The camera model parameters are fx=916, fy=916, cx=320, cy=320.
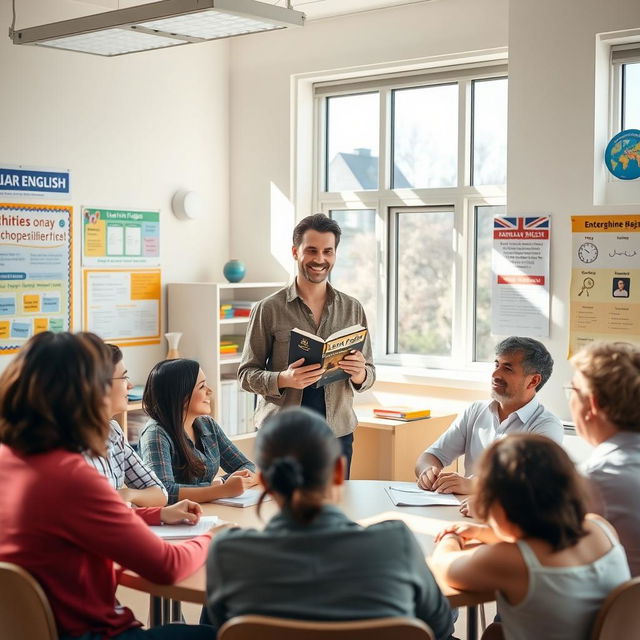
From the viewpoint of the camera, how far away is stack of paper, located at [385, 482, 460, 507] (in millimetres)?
2811

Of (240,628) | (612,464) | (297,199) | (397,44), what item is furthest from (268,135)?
(240,628)

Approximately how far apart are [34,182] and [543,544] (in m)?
3.72

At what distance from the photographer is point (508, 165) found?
4.54m

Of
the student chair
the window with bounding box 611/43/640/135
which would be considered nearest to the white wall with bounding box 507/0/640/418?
the window with bounding box 611/43/640/135

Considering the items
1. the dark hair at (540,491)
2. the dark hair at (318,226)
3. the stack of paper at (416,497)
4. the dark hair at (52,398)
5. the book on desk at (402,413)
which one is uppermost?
the dark hair at (318,226)

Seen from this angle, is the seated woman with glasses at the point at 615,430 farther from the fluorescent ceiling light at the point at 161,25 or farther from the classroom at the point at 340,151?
the classroom at the point at 340,151

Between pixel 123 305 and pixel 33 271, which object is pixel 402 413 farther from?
pixel 33 271

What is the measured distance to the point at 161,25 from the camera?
354 cm

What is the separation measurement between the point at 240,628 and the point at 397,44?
416cm

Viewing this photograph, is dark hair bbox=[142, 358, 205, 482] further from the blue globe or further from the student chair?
the blue globe

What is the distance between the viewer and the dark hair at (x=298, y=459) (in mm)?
1749

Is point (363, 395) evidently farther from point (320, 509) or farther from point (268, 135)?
point (320, 509)

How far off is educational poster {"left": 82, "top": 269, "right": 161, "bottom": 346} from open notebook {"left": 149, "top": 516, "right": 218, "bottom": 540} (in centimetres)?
277

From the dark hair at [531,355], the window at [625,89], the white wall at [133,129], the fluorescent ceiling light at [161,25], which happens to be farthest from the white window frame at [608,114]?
the white wall at [133,129]
